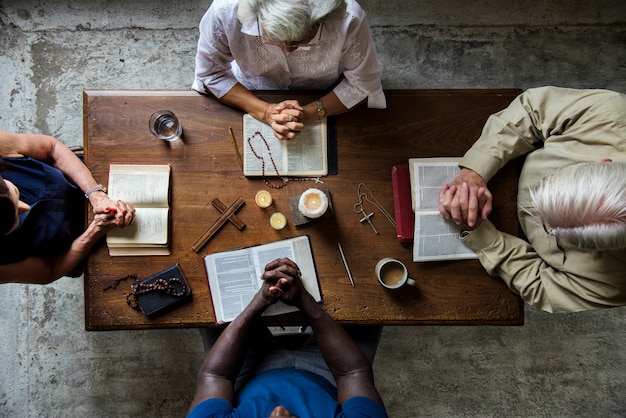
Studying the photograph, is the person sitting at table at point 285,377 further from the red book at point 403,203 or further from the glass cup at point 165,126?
the glass cup at point 165,126

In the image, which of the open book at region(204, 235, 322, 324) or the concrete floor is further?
the concrete floor

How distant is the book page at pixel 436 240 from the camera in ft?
5.58

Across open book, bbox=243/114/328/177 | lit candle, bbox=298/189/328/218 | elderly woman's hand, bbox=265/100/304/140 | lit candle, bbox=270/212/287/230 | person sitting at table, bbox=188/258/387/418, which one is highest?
elderly woman's hand, bbox=265/100/304/140

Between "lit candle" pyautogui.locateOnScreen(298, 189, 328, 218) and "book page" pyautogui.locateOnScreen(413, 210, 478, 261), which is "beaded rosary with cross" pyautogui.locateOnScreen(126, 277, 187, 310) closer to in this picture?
"lit candle" pyautogui.locateOnScreen(298, 189, 328, 218)

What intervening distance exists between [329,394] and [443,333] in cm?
108

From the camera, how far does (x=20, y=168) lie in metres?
1.65

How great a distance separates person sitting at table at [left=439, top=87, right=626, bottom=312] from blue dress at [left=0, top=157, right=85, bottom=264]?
147 cm

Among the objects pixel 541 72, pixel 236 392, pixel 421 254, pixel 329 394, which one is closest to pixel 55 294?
pixel 236 392

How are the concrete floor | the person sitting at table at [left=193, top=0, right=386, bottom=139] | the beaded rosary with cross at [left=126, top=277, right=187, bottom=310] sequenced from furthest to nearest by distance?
1. the concrete floor
2. the beaded rosary with cross at [left=126, top=277, right=187, bottom=310]
3. the person sitting at table at [left=193, top=0, right=386, bottom=139]

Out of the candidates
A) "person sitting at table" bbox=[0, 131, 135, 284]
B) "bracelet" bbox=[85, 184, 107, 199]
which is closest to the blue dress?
"person sitting at table" bbox=[0, 131, 135, 284]

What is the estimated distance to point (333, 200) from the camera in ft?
5.68

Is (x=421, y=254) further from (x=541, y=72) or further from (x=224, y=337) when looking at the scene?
(x=541, y=72)

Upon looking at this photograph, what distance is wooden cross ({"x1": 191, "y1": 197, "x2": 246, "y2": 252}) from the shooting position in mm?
1691

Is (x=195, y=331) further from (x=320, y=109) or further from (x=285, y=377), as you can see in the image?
(x=320, y=109)
